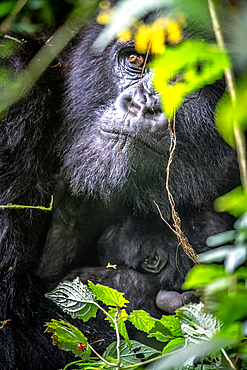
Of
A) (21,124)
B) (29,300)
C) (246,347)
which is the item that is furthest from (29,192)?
(246,347)

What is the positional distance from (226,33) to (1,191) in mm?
1330

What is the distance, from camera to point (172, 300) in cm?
188

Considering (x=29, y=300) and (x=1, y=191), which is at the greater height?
(x=1, y=191)

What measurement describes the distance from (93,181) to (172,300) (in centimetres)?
75

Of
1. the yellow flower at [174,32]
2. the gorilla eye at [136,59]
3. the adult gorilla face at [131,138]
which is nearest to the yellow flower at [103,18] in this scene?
the adult gorilla face at [131,138]

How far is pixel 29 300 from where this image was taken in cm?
185

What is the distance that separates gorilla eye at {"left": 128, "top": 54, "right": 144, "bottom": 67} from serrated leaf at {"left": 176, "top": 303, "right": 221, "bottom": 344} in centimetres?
124

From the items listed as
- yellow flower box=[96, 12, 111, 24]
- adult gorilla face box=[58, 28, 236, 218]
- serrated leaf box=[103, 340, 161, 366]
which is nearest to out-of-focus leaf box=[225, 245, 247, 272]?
serrated leaf box=[103, 340, 161, 366]

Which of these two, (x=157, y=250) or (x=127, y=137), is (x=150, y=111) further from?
(x=157, y=250)

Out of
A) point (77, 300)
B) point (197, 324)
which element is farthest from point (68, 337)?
point (197, 324)

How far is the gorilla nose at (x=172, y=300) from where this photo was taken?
1830 millimetres

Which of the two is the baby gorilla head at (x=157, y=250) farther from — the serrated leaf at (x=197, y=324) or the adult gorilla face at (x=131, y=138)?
the serrated leaf at (x=197, y=324)

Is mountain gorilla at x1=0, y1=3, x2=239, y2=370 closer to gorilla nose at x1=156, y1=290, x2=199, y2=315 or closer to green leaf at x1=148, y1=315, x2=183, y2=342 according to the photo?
gorilla nose at x1=156, y1=290, x2=199, y2=315

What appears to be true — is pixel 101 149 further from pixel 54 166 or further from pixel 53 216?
pixel 53 216
